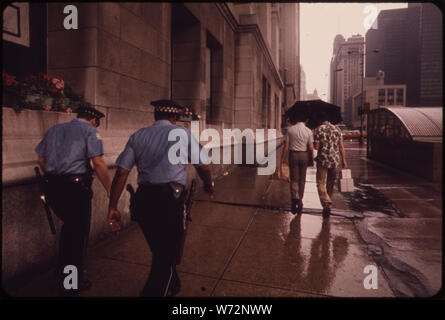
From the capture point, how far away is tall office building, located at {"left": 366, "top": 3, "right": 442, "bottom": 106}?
17014 cm

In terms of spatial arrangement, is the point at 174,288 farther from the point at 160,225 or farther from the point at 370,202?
the point at 370,202

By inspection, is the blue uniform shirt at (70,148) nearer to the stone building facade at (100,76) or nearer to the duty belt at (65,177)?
the duty belt at (65,177)

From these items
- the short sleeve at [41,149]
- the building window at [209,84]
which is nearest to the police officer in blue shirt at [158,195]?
the short sleeve at [41,149]

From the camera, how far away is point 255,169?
13094 mm

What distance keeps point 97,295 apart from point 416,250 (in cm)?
435

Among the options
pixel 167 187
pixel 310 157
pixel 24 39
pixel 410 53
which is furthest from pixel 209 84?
pixel 410 53

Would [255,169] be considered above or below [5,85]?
below

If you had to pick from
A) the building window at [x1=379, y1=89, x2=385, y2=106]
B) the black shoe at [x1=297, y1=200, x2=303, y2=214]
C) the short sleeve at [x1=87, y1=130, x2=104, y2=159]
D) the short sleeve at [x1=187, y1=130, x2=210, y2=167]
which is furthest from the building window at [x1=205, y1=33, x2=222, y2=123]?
the building window at [x1=379, y1=89, x2=385, y2=106]

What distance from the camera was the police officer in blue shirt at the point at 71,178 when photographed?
3242 millimetres

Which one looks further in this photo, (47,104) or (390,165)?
(390,165)

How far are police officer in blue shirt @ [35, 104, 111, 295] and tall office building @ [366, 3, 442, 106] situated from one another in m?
191

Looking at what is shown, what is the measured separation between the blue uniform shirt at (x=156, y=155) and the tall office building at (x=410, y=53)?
191 meters
